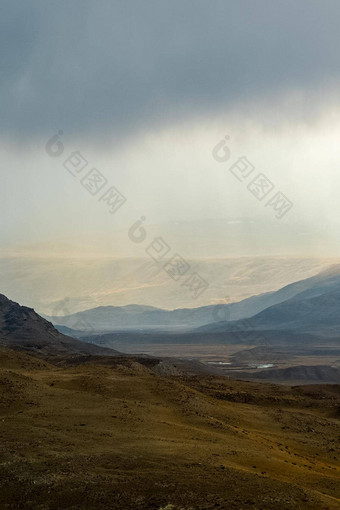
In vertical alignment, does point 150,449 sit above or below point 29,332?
below

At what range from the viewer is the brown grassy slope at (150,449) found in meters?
23.7

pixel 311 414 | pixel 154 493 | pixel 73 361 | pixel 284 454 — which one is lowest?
pixel 311 414

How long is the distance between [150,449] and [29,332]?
151404 mm

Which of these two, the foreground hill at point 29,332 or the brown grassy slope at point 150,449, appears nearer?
the brown grassy slope at point 150,449

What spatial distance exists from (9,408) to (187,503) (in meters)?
20.2

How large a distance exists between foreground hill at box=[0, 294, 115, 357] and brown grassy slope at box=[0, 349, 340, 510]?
4241 inches

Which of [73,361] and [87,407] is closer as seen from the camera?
[87,407]

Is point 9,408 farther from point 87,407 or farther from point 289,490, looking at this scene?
point 289,490

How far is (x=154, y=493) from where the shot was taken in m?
23.5

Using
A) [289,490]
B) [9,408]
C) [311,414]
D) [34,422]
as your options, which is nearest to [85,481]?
[289,490]

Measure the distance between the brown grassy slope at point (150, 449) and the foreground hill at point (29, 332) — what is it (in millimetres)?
107733

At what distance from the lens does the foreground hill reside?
161 m

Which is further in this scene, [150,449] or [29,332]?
[29,332]

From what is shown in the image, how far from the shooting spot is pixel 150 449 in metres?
29.9
